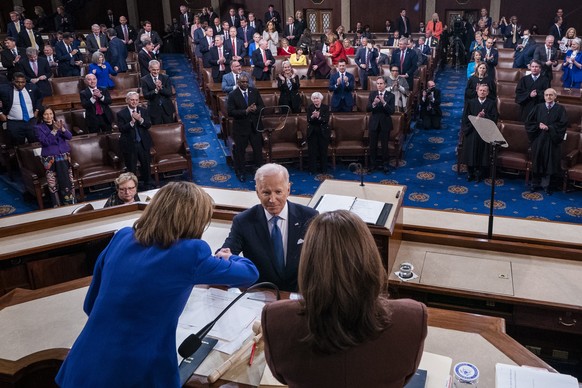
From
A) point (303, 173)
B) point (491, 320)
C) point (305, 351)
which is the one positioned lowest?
point (303, 173)

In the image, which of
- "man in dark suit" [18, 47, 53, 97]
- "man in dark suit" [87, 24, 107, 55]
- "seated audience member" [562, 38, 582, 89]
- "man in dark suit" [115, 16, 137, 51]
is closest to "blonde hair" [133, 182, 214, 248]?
"man in dark suit" [18, 47, 53, 97]

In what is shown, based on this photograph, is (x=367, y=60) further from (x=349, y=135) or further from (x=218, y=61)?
(x=349, y=135)

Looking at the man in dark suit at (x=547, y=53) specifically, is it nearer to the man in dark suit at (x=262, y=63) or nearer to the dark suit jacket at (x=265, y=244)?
the man in dark suit at (x=262, y=63)

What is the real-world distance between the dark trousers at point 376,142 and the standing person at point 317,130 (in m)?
0.60

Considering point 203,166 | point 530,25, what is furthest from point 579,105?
point 530,25

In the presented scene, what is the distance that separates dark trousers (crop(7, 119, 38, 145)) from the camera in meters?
7.75

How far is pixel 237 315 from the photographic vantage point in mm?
2471

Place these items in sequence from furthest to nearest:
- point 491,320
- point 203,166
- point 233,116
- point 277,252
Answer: point 203,166, point 233,116, point 277,252, point 491,320

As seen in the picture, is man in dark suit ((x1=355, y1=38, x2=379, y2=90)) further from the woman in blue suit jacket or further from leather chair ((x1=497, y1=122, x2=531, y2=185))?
the woman in blue suit jacket

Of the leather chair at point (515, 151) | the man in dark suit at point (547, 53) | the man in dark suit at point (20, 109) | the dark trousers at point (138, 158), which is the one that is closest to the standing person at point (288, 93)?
the dark trousers at point (138, 158)

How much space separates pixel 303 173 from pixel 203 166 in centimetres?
143

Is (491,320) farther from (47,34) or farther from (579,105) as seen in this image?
(47,34)

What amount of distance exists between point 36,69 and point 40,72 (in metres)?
0.07

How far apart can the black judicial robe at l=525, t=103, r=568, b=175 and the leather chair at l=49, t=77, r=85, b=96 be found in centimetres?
725
